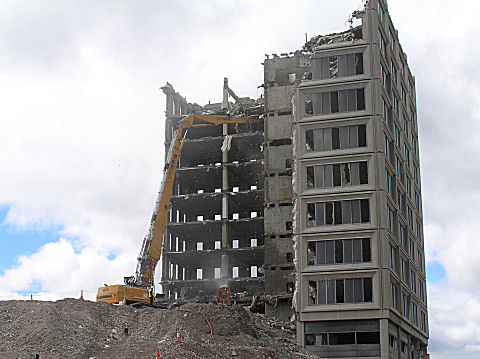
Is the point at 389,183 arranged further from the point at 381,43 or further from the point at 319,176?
the point at 381,43

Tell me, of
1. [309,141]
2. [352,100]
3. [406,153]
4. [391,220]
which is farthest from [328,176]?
[406,153]

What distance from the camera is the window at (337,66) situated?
5441 cm

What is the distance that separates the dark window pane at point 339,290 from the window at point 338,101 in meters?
12.8

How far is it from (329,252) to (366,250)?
2564mm

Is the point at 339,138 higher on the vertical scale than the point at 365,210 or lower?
higher

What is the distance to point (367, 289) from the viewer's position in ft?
160

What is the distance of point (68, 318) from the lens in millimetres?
38406

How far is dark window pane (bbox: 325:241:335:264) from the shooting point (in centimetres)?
5000

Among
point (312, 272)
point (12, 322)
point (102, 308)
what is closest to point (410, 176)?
point (312, 272)

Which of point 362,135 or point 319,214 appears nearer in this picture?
point 319,214

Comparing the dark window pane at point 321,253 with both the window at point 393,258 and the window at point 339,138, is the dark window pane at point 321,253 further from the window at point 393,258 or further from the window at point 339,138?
the window at point 339,138

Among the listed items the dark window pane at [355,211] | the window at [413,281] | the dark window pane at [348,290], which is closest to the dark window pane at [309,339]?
the dark window pane at [348,290]

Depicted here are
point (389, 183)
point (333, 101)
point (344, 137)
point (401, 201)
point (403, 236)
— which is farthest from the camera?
point (401, 201)

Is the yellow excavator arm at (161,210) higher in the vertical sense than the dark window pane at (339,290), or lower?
higher
